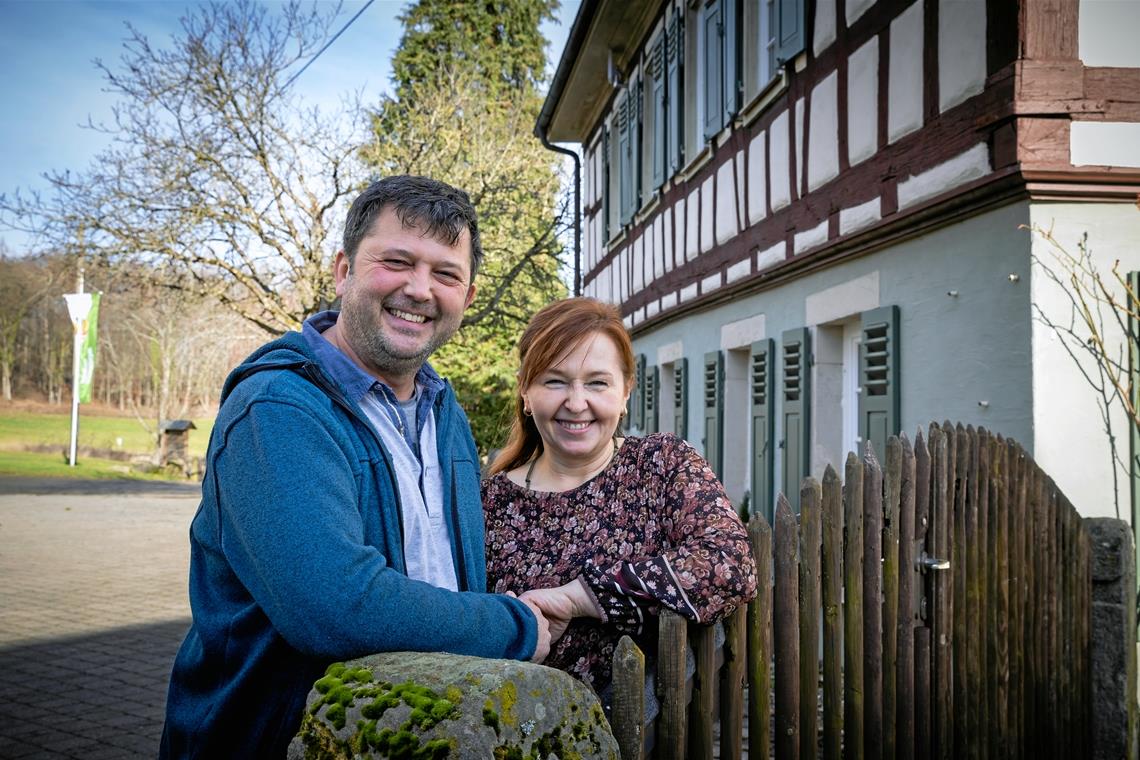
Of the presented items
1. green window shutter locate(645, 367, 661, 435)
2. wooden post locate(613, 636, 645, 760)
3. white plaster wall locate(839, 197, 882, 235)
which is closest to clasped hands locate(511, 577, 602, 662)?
wooden post locate(613, 636, 645, 760)

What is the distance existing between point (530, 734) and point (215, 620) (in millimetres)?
616

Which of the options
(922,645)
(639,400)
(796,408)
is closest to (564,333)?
(922,645)

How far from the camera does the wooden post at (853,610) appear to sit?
3.01 metres

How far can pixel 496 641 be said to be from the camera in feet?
5.39

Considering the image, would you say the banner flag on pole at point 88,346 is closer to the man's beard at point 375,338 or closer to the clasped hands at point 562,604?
the man's beard at point 375,338

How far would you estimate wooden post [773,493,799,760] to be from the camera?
8.35 feet

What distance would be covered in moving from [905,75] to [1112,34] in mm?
1257

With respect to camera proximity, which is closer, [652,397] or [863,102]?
[863,102]

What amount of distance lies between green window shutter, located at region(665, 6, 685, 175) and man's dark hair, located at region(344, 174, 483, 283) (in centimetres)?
974

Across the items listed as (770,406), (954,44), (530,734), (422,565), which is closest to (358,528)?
(422,565)

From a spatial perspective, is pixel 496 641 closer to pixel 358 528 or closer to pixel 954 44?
pixel 358 528

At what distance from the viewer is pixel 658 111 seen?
41.0ft

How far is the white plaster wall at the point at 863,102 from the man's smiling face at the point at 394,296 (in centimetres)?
523

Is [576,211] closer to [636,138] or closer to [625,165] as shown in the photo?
[625,165]
